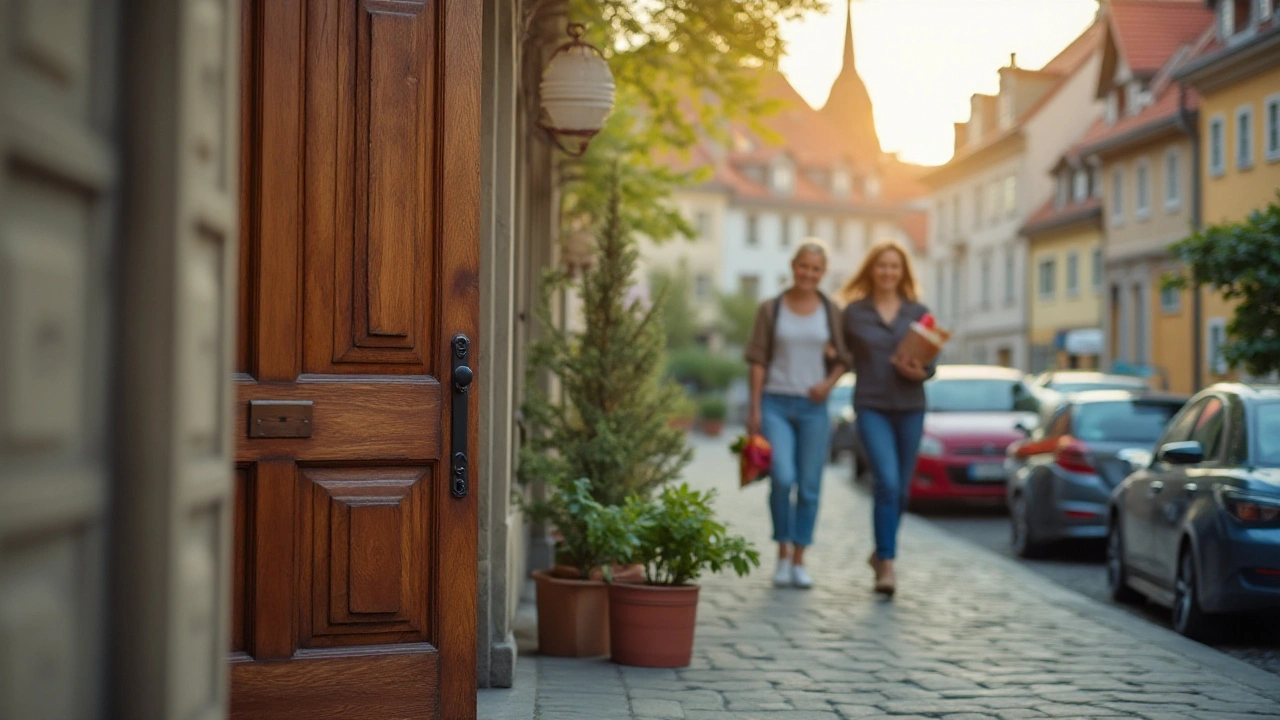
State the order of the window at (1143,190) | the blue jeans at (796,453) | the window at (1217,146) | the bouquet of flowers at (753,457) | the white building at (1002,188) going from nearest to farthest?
the bouquet of flowers at (753,457) < the blue jeans at (796,453) < the window at (1217,146) < the window at (1143,190) < the white building at (1002,188)

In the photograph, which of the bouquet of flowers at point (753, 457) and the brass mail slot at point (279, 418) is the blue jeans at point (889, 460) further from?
the brass mail slot at point (279, 418)

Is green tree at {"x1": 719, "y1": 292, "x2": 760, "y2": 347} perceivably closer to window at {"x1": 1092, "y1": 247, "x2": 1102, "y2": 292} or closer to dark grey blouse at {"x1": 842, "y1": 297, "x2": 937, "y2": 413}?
window at {"x1": 1092, "y1": 247, "x2": 1102, "y2": 292}

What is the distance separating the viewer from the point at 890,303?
424 inches

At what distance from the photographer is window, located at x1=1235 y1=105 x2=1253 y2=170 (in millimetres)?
34062

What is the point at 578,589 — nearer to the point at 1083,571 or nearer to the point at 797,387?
the point at 797,387

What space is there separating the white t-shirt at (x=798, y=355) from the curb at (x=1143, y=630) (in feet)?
6.64

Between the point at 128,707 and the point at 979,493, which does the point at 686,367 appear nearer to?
the point at 979,493

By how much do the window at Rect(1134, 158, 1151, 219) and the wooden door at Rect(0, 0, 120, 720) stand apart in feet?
138

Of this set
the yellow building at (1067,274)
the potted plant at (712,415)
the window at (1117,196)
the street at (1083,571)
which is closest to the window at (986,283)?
the yellow building at (1067,274)

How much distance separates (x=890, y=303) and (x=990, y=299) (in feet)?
172

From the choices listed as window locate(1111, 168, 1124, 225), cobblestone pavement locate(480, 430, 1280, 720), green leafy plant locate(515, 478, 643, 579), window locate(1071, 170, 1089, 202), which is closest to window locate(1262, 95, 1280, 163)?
window locate(1111, 168, 1124, 225)

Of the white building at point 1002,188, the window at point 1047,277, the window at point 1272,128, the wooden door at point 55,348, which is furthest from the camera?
the white building at point 1002,188

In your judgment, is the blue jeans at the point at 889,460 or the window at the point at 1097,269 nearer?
the blue jeans at the point at 889,460

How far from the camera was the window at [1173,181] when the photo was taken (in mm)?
39625
